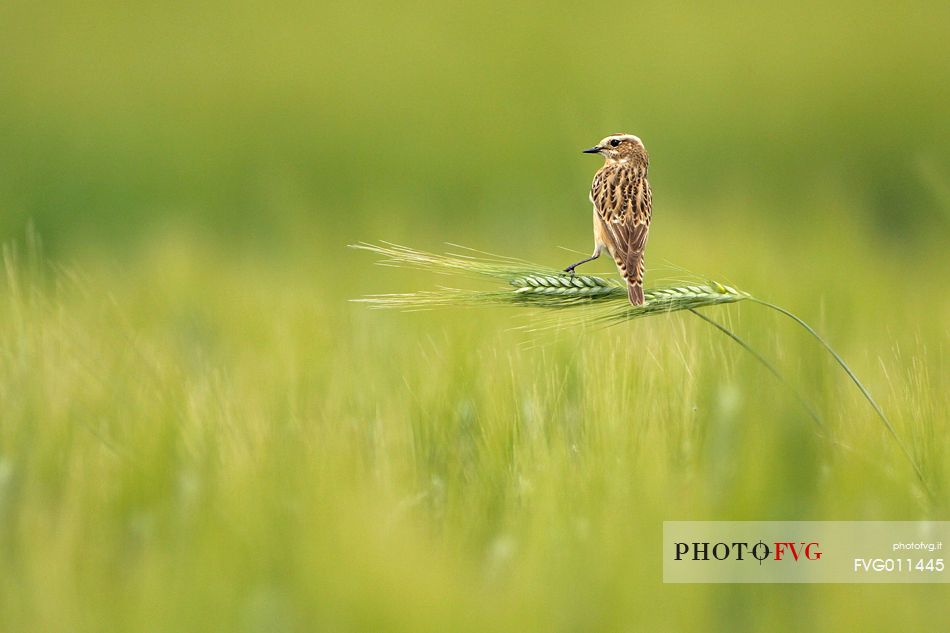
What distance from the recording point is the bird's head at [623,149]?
4008 millimetres

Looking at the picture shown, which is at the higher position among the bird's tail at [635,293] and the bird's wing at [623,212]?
the bird's wing at [623,212]

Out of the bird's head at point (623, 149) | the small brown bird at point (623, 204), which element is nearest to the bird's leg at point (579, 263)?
the small brown bird at point (623, 204)

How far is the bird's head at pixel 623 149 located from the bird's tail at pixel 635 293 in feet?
2.84

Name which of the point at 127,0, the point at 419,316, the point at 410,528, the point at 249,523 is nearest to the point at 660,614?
the point at 410,528

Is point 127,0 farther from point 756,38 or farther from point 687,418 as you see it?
point 687,418

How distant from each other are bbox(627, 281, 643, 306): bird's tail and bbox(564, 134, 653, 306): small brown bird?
0.17 ft

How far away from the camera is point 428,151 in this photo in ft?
44.2

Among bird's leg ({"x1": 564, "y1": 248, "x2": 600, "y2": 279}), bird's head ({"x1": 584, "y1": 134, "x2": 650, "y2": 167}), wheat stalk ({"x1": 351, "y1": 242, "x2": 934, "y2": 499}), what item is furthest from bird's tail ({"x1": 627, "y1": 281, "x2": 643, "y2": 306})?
bird's head ({"x1": 584, "y1": 134, "x2": 650, "y2": 167})

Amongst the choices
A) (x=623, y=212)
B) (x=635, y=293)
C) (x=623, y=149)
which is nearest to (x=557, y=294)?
(x=635, y=293)

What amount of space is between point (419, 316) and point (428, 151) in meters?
7.72

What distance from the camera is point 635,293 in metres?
3.18

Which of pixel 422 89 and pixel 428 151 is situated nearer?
pixel 428 151

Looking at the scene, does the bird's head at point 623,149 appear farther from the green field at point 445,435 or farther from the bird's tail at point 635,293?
the bird's tail at point 635,293

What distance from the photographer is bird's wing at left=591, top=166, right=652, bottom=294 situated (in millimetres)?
3527
